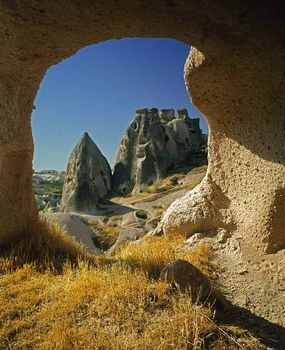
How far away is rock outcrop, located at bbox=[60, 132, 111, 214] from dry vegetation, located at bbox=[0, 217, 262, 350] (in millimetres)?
19808

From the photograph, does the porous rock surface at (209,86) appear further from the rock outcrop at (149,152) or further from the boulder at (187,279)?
the rock outcrop at (149,152)

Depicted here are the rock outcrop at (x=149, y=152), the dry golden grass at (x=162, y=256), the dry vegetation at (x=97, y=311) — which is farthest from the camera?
the rock outcrop at (x=149, y=152)

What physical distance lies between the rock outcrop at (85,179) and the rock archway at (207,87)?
18.9m

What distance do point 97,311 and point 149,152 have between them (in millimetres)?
27446

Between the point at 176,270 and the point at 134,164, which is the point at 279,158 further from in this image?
the point at 134,164

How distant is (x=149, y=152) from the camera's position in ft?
99.7

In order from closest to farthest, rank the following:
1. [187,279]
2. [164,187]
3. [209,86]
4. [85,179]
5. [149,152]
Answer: [187,279] → [209,86] → [85,179] → [164,187] → [149,152]

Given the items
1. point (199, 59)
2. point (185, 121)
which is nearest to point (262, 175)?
point (199, 59)

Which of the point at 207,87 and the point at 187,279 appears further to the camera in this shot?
the point at 207,87

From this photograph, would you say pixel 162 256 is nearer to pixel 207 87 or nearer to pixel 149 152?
pixel 207 87

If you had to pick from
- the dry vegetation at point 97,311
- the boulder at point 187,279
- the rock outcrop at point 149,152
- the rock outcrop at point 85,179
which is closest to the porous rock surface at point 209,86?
the dry vegetation at point 97,311

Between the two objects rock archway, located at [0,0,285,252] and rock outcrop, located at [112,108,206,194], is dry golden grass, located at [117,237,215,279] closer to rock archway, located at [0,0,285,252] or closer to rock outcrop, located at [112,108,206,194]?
rock archway, located at [0,0,285,252]

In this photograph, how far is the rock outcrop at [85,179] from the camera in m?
24.5

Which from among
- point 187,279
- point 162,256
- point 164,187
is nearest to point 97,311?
point 187,279
